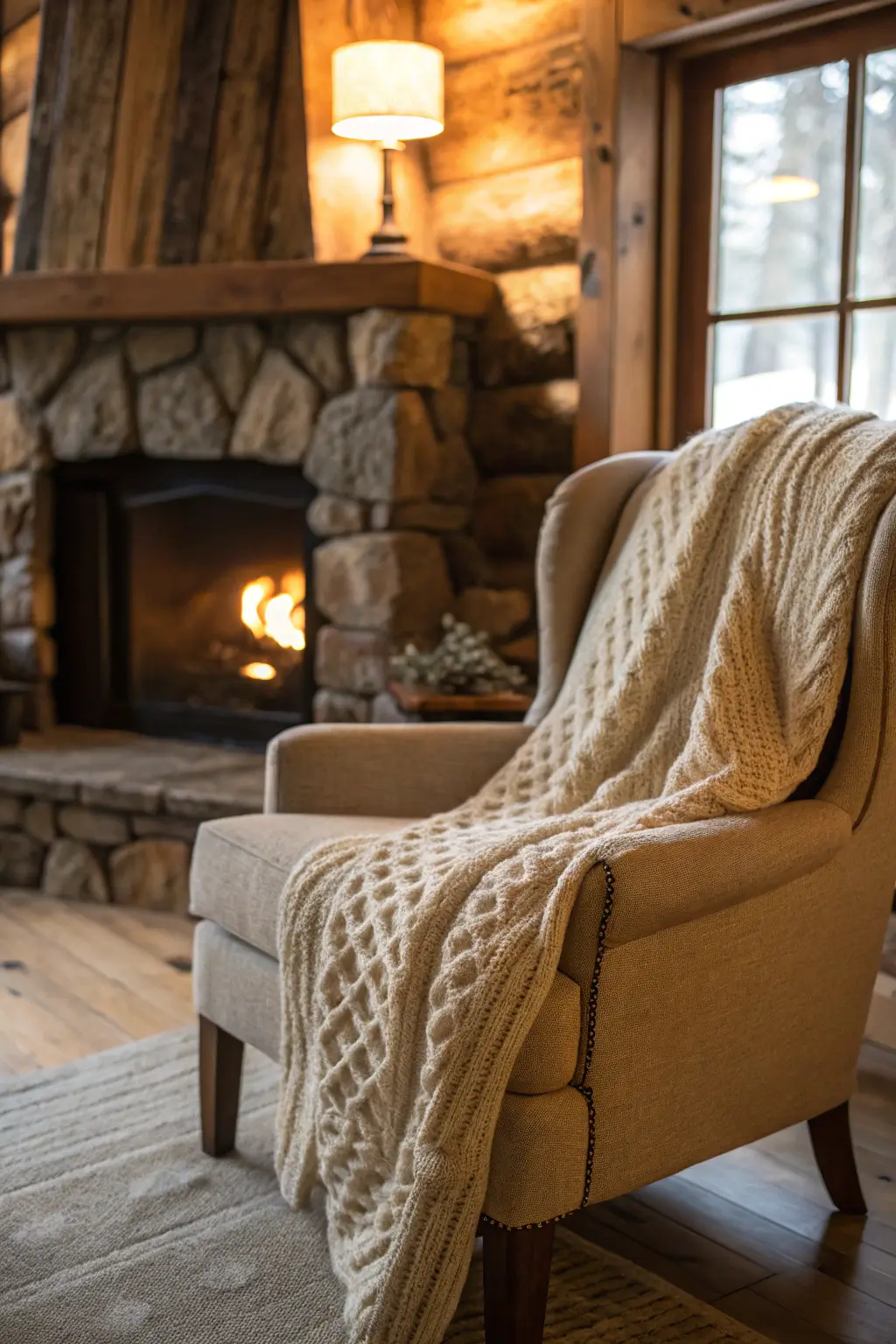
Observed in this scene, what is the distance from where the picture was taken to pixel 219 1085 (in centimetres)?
194

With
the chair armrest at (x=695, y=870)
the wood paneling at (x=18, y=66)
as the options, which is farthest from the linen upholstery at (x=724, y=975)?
the wood paneling at (x=18, y=66)

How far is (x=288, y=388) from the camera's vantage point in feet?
10.1

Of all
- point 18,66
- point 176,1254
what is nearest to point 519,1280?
point 176,1254

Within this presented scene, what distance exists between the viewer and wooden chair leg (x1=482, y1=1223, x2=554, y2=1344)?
55.6 inches

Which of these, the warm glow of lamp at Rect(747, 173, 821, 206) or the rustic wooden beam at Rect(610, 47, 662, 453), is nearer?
the warm glow of lamp at Rect(747, 173, 821, 206)

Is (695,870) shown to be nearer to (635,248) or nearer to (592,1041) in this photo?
(592,1041)

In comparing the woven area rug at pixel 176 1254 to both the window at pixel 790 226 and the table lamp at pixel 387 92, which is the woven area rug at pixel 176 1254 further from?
the table lamp at pixel 387 92

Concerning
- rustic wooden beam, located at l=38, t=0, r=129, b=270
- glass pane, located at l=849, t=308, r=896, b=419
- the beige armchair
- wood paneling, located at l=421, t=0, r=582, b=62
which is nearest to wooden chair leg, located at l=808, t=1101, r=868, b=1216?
the beige armchair

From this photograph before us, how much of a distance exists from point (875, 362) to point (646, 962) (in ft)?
5.14

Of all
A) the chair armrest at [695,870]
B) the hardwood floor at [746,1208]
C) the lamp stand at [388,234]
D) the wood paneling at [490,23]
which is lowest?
the hardwood floor at [746,1208]

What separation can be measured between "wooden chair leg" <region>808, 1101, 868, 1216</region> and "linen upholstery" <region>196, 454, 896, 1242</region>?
5 cm

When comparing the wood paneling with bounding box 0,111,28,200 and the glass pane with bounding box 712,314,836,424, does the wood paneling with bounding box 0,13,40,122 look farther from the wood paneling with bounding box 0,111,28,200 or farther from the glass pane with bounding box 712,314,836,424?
the glass pane with bounding box 712,314,836,424

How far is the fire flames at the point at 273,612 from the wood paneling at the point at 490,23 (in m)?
1.23

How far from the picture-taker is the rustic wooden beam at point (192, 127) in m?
3.10
